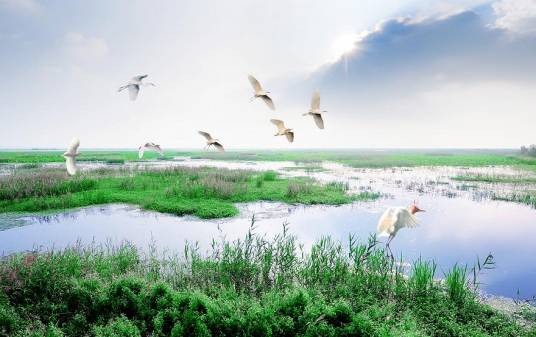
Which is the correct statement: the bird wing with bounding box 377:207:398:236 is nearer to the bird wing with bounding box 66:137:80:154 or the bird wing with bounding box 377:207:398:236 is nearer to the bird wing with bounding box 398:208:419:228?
the bird wing with bounding box 398:208:419:228

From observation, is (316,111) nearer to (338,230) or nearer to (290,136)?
(290,136)

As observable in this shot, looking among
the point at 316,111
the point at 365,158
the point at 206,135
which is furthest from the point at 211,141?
the point at 365,158

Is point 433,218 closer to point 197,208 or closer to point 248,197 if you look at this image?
point 248,197

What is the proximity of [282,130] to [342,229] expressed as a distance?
911 cm

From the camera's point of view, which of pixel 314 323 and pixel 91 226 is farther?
pixel 91 226

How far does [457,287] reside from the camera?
6.36 meters

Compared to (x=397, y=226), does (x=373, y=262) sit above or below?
below

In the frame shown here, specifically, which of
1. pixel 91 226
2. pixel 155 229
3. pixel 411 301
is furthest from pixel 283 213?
pixel 411 301

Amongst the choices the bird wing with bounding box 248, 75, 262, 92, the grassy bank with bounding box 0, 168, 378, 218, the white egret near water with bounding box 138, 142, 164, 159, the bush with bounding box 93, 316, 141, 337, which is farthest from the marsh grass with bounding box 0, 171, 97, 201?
the bird wing with bounding box 248, 75, 262, 92

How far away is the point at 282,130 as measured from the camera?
489 cm

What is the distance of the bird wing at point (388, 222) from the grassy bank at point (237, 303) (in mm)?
1331

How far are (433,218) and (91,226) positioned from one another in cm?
1434

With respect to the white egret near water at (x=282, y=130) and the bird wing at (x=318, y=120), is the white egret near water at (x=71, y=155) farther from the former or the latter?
Result: the bird wing at (x=318, y=120)

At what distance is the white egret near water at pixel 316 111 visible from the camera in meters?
4.52
